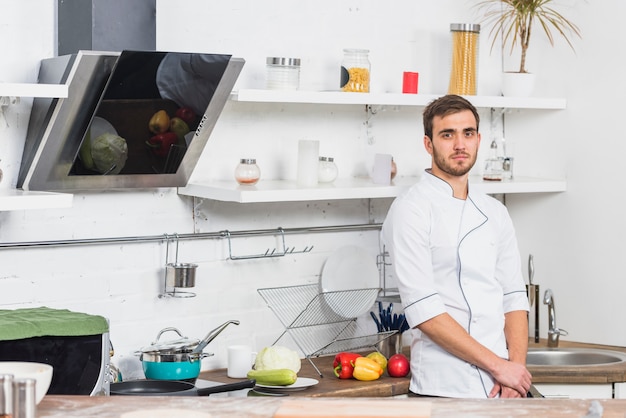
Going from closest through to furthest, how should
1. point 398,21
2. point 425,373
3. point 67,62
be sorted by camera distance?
point 67,62, point 425,373, point 398,21

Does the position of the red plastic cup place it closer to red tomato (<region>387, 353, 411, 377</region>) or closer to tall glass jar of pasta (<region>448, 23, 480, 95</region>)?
tall glass jar of pasta (<region>448, 23, 480, 95</region>)

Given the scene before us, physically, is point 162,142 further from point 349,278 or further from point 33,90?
point 349,278

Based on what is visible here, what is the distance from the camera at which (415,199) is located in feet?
10.6

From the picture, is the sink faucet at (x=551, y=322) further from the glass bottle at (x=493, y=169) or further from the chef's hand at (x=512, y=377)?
the chef's hand at (x=512, y=377)

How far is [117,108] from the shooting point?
3166mm

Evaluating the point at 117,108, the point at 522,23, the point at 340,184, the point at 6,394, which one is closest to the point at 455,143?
the point at 340,184

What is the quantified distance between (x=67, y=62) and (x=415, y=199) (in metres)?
1.16

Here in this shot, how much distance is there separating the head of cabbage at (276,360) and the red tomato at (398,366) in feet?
1.15

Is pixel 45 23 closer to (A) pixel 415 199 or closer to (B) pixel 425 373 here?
(A) pixel 415 199

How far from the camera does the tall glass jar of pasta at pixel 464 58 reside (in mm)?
4125

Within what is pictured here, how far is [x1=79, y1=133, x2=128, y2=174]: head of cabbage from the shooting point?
323 cm

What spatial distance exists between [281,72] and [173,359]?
3.54 feet

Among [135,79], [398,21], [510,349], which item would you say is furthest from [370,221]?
[135,79]

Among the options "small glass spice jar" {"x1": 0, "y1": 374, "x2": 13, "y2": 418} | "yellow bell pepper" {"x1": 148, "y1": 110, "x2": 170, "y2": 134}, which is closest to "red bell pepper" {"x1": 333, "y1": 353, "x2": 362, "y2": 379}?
"yellow bell pepper" {"x1": 148, "y1": 110, "x2": 170, "y2": 134}
